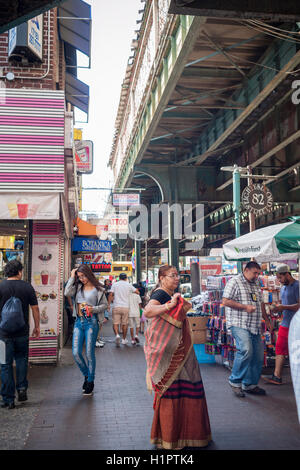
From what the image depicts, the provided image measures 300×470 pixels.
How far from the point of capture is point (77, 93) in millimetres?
15469

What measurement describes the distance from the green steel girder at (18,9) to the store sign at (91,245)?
525 inches

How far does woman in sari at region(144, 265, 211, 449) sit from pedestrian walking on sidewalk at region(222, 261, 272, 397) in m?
2.19

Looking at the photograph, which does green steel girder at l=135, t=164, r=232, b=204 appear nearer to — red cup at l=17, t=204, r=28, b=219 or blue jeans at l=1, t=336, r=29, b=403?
red cup at l=17, t=204, r=28, b=219

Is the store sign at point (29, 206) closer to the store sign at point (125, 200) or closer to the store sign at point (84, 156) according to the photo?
the store sign at point (125, 200)

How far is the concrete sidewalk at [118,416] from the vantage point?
454 centimetres

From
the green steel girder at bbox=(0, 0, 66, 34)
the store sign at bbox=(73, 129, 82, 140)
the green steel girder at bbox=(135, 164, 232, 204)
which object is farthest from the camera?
the store sign at bbox=(73, 129, 82, 140)

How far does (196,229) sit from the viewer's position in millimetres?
26922

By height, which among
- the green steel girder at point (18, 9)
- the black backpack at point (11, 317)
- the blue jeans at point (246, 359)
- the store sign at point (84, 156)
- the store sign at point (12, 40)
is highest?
the store sign at point (84, 156)

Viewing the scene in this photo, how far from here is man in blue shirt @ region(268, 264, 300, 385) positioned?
720 cm

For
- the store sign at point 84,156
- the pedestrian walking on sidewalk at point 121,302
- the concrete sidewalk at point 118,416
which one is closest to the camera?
the concrete sidewalk at point 118,416

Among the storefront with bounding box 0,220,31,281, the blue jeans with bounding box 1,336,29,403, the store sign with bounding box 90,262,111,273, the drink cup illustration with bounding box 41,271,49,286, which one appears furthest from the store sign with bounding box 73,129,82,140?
the blue jeans with bounding box 1,336,29,403

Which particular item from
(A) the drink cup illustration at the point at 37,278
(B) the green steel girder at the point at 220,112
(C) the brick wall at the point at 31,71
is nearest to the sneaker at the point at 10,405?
(A) the drink cup illustration at the point at 37,278

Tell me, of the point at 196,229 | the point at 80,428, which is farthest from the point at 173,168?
the point at 80,428
